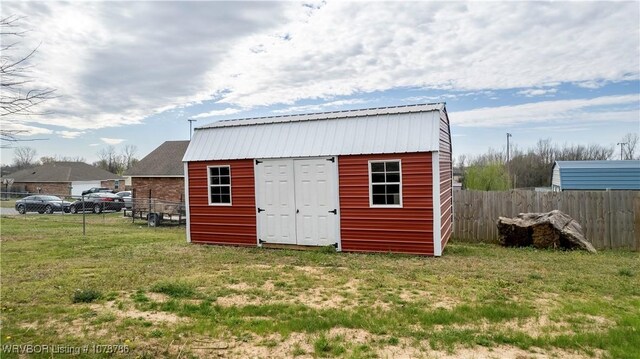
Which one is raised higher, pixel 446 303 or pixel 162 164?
pixel 162 164

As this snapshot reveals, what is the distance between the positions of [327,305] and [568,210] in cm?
953

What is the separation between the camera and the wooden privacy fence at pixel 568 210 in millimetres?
11202

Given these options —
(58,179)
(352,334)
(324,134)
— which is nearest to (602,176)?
(324,134)

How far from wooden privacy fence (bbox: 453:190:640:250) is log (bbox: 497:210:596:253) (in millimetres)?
555

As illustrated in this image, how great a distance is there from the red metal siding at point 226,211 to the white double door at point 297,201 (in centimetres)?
30

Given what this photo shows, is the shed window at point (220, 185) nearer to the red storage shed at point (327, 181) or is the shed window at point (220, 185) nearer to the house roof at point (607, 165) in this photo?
the red storage shed at point (327, 181)

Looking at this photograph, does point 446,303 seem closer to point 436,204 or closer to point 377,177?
point 436,204

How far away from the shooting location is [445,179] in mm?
11250

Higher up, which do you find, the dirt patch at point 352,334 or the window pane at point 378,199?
the window pane at point 378,199

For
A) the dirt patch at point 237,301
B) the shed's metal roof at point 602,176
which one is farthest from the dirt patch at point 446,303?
the shed's metal roof at point 602,176

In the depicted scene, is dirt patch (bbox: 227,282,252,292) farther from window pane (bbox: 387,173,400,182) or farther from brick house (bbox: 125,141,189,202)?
brick house (bbox: 125,141,189,202)

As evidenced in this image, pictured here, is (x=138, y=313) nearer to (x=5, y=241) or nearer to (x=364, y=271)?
(x=364, y=271)

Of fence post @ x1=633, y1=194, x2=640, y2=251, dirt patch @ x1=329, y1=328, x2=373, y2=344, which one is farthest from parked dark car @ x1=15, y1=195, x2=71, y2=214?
fence post @ x1=633, y1=194, x2=640, y2=251

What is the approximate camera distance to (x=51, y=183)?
44.1 metres
